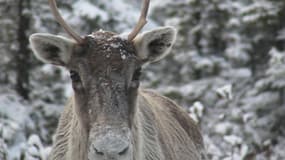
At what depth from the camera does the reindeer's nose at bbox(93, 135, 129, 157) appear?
495 centimetres

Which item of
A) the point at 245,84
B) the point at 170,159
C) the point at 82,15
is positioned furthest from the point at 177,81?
the point at 170,159

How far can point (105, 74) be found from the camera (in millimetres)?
5344

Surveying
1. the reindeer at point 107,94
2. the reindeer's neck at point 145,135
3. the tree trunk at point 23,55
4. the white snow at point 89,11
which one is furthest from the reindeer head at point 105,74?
the tree trunk at point 23,55

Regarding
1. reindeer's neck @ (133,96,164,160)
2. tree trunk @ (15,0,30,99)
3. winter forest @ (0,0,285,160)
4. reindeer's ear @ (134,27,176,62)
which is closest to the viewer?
reindeer's ear @ (134,27,176,62)

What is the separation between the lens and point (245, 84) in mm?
17547

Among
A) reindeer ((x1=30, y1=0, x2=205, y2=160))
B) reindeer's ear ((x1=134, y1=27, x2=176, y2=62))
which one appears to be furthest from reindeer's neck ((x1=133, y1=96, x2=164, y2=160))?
reindeer's ear ((x1=134, y1=27, x2=176, y2=62))

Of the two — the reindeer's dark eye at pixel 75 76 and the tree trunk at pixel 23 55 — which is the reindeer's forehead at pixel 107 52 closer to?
the reindeer's dark eye at pixel 75 76

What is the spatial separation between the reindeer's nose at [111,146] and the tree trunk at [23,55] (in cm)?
696

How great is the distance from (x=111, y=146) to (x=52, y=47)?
4.25 feet

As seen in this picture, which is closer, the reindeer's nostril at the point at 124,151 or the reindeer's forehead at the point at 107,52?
the reindeer's nostril at the point at 124,151

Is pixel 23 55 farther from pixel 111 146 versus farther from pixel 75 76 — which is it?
pixel 111 146

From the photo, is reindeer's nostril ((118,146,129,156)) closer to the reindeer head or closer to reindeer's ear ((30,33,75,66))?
the reindeer head

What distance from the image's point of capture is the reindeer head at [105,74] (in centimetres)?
508

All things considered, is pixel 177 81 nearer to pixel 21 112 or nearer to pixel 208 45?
pixel 208 45
